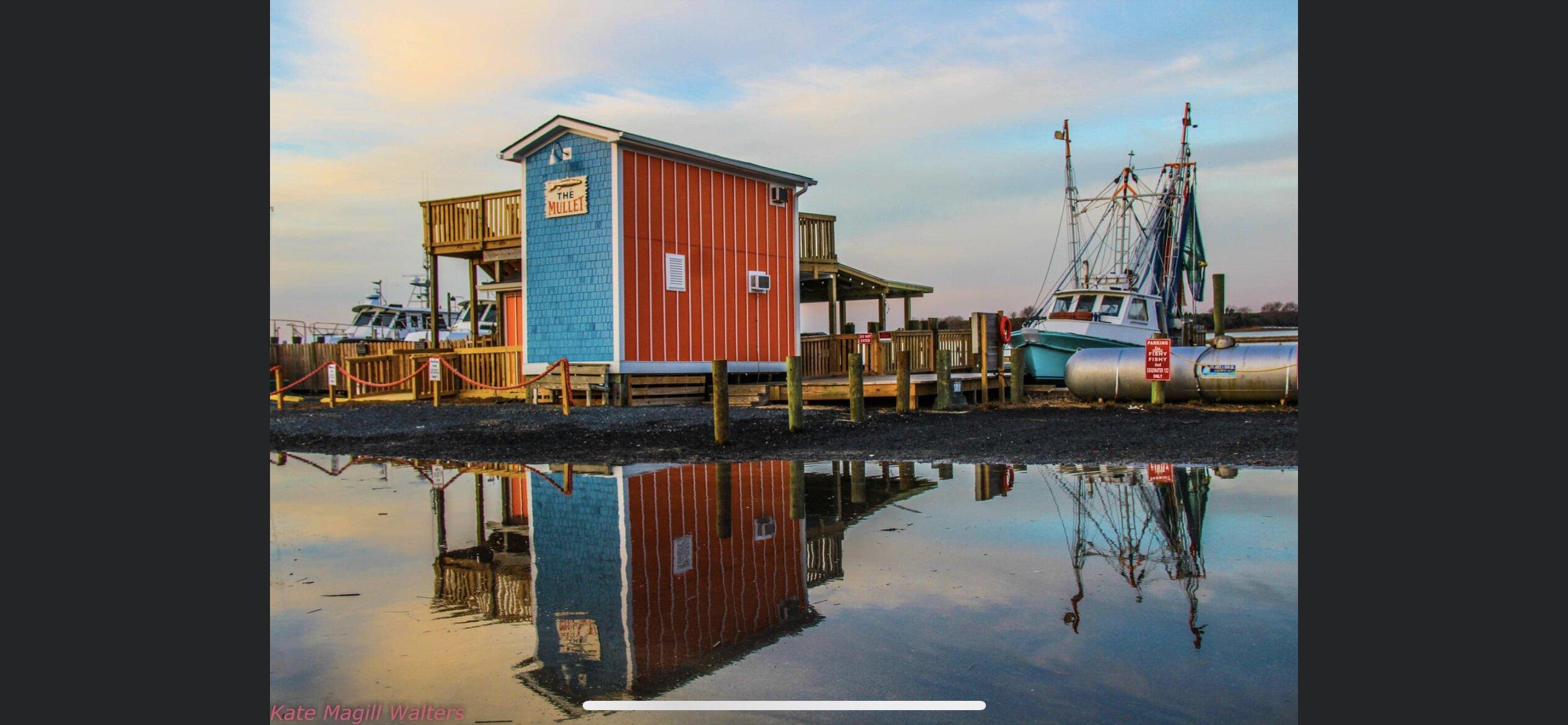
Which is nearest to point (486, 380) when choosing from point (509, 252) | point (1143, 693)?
point (509, 252)

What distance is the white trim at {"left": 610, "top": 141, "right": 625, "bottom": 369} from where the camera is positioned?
65.2 ft

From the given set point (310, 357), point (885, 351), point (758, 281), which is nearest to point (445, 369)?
point (758, 281)

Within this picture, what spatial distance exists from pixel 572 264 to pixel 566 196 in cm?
138

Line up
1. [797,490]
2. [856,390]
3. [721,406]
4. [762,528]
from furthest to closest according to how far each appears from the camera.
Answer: [856,390]
[721,406]
[797,490]
[762,528]

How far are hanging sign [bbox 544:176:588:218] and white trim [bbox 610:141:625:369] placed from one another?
2.48 ft

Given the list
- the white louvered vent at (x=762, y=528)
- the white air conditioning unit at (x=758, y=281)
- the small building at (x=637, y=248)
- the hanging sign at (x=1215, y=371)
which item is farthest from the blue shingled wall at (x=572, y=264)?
the white louvered vent at (x=762, y=528)

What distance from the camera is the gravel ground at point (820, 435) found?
12258 millimetres

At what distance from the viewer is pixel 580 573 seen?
641cm

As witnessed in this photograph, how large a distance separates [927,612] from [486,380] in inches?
761

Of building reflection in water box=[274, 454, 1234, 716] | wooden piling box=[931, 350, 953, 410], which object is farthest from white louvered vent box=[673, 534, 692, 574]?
wooden piling box=[931, 350, 953, 410]

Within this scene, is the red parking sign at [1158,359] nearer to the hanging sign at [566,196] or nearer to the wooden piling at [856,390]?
the wooden piling at [856,390]

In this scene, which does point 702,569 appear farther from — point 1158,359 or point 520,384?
point 520,384

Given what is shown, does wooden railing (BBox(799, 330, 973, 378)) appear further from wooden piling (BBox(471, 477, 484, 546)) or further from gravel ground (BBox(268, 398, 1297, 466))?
wooden piling (BBox(471, 477, 484, 546))
